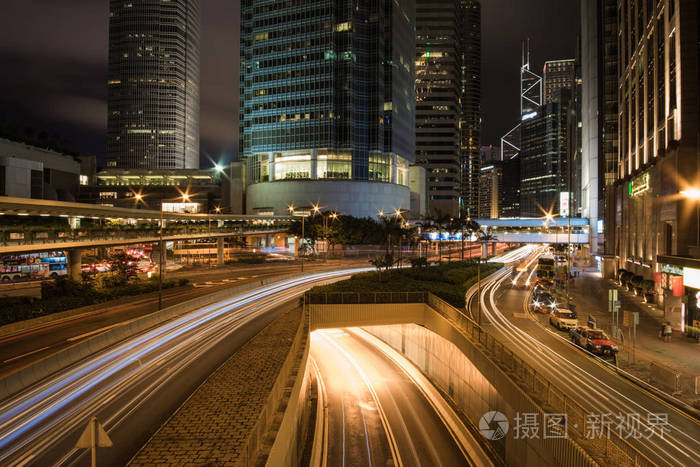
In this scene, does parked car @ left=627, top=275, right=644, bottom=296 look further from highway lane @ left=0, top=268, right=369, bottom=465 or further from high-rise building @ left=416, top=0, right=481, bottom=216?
high-rise building @ left=416, top=0, right=481, bottom=216

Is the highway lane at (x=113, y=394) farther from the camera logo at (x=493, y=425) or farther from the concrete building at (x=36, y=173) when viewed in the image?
the concrete building at (x=36, y=173)

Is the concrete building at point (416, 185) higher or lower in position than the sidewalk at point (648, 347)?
higher

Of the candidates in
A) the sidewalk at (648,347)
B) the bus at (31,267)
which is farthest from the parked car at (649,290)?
the bus at (31,267)

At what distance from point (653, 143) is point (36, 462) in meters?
55.6

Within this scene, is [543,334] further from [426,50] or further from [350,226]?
[426,50]

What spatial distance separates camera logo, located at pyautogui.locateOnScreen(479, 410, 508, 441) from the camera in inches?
649

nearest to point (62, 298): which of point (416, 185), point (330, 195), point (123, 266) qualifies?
point (123, 266)

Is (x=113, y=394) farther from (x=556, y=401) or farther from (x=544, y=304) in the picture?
(x=544, y=304)

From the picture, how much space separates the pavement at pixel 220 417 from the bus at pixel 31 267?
1896 inches

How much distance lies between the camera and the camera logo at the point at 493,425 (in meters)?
16.5

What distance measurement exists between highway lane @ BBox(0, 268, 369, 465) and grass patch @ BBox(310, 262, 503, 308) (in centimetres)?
1180

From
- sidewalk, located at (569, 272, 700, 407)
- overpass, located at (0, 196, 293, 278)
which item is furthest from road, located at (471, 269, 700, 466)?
overpass, located at (0, 196, 293, 278)

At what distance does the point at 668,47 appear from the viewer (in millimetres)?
37156

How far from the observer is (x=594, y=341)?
23797mm
